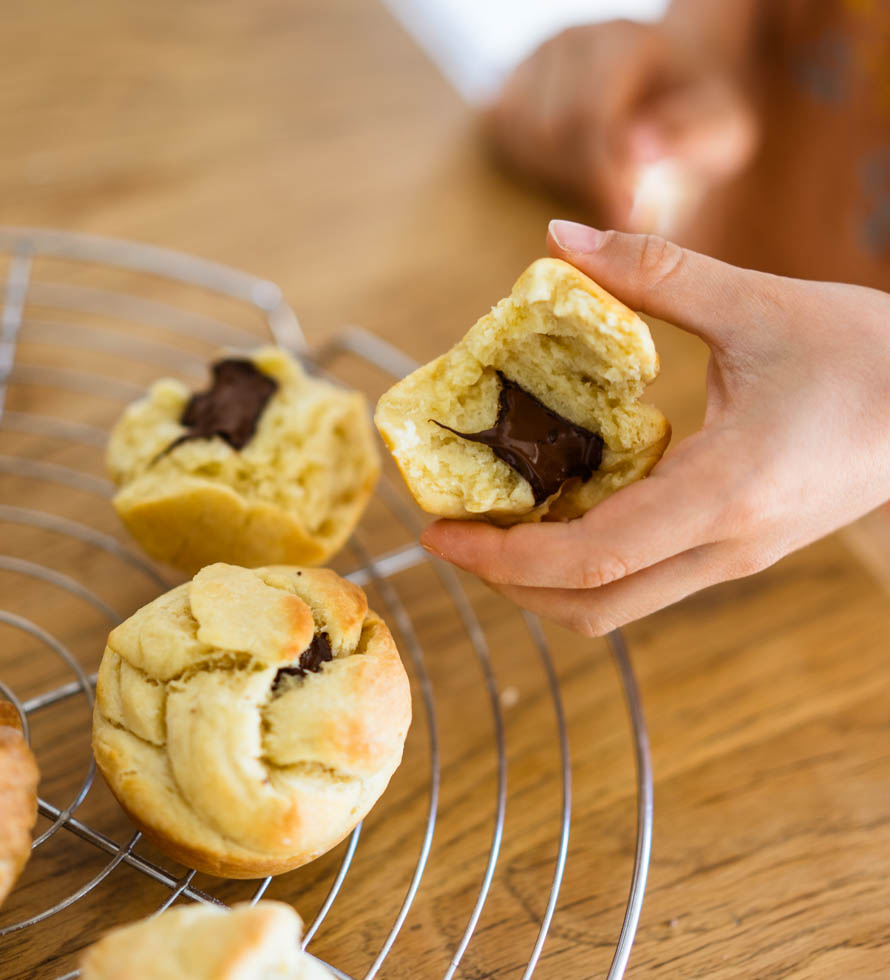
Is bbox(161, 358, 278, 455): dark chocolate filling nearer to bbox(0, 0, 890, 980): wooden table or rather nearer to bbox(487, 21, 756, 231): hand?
bbox(0, 0, 890, 980): wooden table

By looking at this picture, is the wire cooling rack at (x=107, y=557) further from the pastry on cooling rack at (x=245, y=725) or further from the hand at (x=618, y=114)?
the hand at (x=618, y=114)

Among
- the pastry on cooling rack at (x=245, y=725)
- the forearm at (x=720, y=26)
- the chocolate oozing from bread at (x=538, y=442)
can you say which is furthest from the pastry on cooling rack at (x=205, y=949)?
the forearm at (x=720, y=26)

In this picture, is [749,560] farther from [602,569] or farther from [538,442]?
[538,442]

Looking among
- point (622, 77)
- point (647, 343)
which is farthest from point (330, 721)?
point (622, 77)

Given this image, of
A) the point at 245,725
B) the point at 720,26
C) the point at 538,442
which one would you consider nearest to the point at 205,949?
the point at 245,725

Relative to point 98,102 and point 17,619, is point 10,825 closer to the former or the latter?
point 17,619

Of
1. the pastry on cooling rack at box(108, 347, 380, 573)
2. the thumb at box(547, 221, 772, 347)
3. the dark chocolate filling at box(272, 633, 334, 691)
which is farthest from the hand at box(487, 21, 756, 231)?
the dark chocolate filling at box(272, 633, 334, 691)
